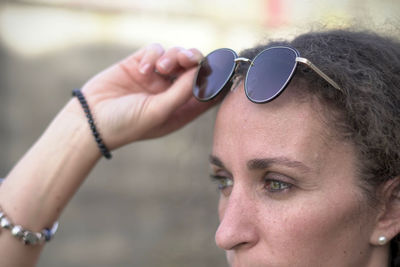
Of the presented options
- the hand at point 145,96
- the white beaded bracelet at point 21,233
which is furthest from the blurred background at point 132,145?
the white beaded bracelet at point 21,233

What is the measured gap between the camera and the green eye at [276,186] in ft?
6.62

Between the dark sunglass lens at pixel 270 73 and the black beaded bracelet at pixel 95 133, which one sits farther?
the black beaded bracelet at pixel 95 133

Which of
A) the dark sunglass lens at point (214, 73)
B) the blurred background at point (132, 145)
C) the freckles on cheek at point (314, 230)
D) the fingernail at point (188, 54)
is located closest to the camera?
the freckles on cheek at point (314, 230)

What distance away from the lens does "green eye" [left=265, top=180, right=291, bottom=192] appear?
A: 79.4 inches

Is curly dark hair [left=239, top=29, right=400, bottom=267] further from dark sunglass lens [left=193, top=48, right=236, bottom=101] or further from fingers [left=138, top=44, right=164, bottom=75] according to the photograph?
fingers [left=138, top=44, right=164, bottom=75]

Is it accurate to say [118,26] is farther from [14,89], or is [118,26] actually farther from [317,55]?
[317,55]

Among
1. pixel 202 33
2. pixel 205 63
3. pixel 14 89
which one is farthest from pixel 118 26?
pixel 205 63

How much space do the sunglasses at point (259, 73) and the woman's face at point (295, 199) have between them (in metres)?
0.06

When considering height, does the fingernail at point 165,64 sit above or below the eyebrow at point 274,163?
above

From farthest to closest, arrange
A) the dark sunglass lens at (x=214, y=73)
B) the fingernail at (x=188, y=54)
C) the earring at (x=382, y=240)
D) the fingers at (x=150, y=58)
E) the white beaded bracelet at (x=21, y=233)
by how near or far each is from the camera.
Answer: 1. the fingers at (x=150, y=58)
2. the fingernail at (x=188, y=54)
3. the white beaded bracelet at (x=21, y=233)
4. the dark sunglass lens at (x=214, y=73)
5. the earring at (x=382, y=240)

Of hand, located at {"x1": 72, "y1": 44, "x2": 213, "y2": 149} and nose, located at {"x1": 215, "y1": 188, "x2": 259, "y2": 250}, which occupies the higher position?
hand, located at {"x1": 72, "y1": 44, "x2": 213, "y2": 149}

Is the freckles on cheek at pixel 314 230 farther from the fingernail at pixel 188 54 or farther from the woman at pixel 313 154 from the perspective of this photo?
the fingernail at pixel 188 54

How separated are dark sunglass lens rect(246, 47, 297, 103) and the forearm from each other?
930 mm

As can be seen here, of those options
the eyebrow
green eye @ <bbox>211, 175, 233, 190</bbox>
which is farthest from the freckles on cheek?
green eye @ <bbox>211, 175, 233, 190</bbox>
